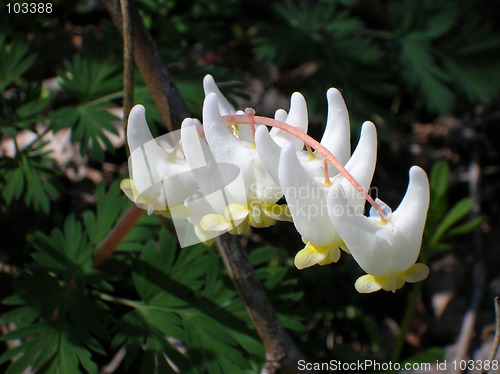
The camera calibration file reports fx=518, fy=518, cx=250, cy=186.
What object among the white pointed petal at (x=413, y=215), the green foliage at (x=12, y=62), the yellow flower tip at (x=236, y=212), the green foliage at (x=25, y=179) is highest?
the green foliage at (x=12, y=62)

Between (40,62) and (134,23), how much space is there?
86.8 inches

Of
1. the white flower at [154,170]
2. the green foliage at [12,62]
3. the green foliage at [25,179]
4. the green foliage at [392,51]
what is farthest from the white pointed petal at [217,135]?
the green foliage at [392,51]

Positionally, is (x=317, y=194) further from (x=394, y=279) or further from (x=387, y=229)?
(x=394, y=279)

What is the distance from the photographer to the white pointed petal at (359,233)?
1.21 metres

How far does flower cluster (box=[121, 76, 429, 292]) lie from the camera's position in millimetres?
1239

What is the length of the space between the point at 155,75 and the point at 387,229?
114 cm

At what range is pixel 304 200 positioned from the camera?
4.21ft

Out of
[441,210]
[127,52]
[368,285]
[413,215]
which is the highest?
[127,52]

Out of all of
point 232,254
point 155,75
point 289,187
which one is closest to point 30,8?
point 155,75

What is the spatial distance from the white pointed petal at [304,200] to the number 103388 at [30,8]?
6.71ft

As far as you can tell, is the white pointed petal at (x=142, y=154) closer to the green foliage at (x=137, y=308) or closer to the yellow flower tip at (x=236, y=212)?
the yellow flower tip at (x=236, y=212)

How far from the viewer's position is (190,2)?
3.22m

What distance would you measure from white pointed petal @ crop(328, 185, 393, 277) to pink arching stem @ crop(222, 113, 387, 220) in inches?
1.7

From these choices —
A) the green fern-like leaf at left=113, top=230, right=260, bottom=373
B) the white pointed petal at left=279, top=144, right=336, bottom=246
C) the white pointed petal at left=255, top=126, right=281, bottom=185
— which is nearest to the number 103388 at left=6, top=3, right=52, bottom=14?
the green fern-like leaf at left=113, top=230, right=260, bottom=373
